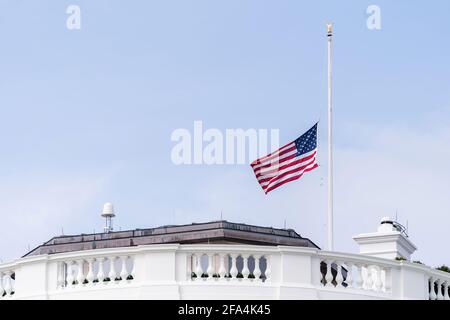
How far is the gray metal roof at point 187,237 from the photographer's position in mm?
36969

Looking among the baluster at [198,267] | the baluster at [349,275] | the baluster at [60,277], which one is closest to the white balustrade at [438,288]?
the baluster at [349,275]

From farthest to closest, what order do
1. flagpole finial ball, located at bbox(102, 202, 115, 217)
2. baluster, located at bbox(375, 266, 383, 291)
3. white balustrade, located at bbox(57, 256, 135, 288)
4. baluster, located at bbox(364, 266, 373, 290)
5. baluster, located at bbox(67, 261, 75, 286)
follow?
flagpole finial ball, located at bbox(102, 202, 115, 217) < baluster, located at bbox(375, 266, 383, 291) < baluster, located at bbox(364, 266, 373, 290) < baluster, located at bbox(67, 261, 75, 286) < white balustrade, located at bbox(57, 256, 135, 288)

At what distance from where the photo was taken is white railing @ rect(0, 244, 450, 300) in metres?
31.1

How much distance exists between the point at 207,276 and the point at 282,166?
6829 mm

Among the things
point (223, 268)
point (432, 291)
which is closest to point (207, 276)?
point (223, 268)

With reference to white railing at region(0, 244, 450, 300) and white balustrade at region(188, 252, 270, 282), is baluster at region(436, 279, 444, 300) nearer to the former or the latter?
white railing at region(0, 244, 450, 300)

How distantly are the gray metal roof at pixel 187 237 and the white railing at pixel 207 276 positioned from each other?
13.6 ft

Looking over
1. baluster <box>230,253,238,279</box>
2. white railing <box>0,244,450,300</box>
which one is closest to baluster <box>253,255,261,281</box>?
white railing <box>0,244,450,300</box>

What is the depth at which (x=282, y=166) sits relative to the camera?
3788 centimetres

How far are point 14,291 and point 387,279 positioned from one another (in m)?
8.78

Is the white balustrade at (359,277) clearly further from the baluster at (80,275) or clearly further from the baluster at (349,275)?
the baluster at (80,275)

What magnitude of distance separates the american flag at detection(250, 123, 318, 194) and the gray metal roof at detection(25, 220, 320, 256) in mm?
1341

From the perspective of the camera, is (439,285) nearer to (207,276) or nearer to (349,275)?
(349,275)

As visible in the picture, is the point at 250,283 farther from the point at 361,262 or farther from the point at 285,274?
the point at 361,262
